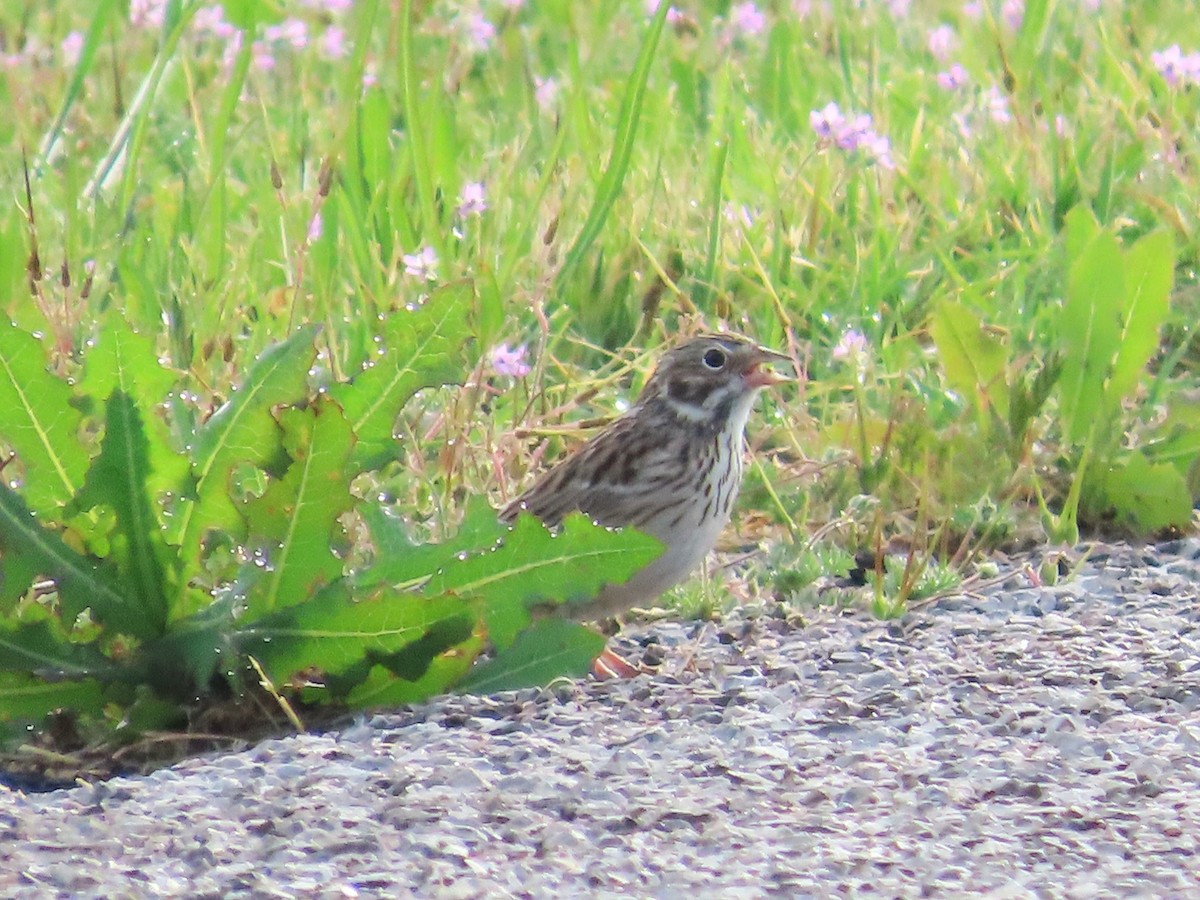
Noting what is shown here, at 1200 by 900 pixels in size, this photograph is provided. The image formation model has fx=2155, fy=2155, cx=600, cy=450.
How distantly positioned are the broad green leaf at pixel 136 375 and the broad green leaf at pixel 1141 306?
231 centimetres

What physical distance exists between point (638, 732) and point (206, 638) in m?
0.82

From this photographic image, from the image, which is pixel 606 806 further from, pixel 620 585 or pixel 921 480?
pixel 921 480

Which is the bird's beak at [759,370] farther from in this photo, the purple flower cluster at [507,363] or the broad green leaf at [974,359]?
the purple flower cluster at [507,363]

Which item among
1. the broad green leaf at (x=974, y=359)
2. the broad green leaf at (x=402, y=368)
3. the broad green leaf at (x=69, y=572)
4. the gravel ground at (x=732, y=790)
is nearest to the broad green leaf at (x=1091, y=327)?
the broad green leaf at (x=974, y=359)

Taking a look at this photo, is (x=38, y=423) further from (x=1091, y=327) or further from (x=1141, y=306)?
(x=1141, y=306)

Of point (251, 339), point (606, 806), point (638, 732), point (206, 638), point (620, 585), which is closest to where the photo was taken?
point (606, 806)

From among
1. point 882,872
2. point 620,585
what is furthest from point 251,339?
point 882,872

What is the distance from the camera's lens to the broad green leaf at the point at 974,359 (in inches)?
200

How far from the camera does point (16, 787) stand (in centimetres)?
377

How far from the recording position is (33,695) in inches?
153

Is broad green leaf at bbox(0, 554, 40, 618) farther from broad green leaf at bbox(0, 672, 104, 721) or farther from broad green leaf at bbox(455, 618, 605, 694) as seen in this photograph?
broad green leaf at bbox(455, 618, 605, 694)

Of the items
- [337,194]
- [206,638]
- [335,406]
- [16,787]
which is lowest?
[16,787]

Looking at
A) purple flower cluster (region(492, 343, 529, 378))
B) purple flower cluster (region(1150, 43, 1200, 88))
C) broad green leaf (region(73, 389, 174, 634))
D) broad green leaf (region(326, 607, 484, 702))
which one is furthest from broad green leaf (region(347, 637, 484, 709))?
purple flower cluster (region(1150, 43, 1200, 88))

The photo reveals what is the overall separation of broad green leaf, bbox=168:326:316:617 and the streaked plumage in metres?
0.83
